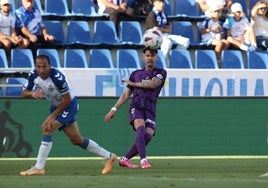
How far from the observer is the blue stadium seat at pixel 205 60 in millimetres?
21906

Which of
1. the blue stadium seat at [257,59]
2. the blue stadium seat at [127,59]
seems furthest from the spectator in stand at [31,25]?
the blue stadium seat at [257,59]

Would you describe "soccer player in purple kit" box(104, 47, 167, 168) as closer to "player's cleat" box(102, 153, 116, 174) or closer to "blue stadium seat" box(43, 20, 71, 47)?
"player's cleat" box(102, 153, 116, 174)

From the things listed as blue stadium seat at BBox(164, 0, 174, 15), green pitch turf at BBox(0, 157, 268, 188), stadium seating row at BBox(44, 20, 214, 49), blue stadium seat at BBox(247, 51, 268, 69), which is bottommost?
green pitch turf at BBox(0, 157, 268, 188)

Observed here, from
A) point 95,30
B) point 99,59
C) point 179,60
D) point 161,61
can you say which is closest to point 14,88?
point 99,59

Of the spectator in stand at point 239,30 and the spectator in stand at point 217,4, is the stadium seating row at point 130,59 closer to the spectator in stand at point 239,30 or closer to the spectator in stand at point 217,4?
the spectator in stand at point 239,30

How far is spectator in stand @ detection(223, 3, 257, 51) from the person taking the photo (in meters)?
22.9

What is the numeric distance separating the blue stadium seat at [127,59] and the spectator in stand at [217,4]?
2.52 meters

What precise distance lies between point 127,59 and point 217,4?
9.29 feet

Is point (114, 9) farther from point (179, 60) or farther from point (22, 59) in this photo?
point (22, 59)

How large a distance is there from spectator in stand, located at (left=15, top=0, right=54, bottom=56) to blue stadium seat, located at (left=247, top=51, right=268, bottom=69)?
14.7ft

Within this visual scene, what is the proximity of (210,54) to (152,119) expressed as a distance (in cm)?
711

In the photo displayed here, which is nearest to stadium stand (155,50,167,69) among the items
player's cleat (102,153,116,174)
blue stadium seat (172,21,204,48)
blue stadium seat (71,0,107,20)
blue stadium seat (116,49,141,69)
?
blue stadium seat (116,49,141,69)

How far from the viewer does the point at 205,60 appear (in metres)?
22.0

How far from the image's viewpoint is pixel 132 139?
764 inches
